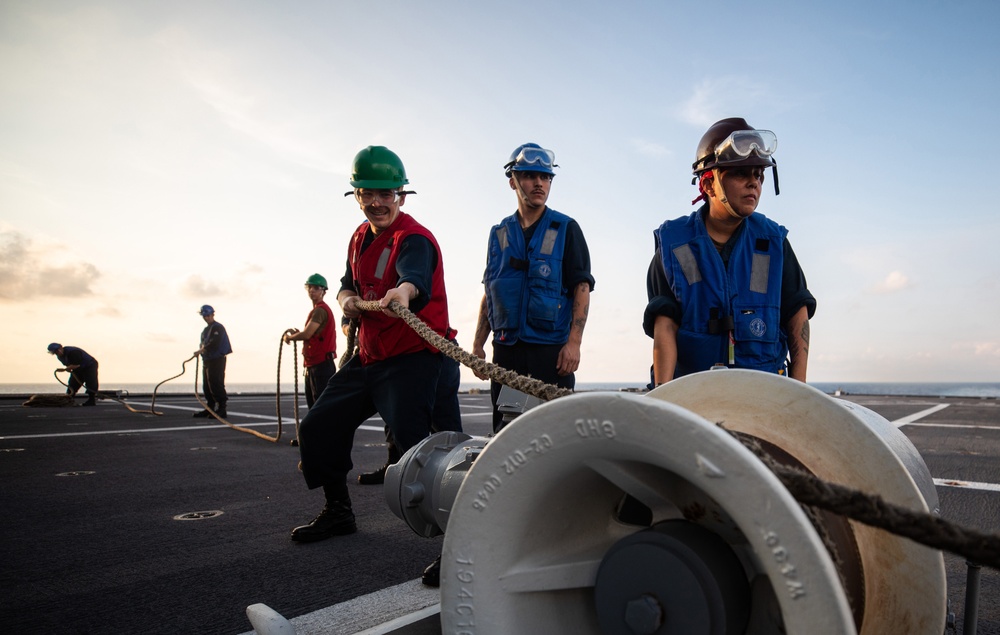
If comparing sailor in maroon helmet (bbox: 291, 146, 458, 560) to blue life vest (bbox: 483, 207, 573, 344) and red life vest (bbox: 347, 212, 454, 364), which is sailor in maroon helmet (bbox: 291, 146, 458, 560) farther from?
blue life vest (bbox: 483, 207, 573, 344)

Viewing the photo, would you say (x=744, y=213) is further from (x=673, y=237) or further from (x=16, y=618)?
(x=16, y=618)

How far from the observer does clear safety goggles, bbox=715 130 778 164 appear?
262 centimetres

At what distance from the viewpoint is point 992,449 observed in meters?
7.66

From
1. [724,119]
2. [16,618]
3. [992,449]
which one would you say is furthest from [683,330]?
[992,449]

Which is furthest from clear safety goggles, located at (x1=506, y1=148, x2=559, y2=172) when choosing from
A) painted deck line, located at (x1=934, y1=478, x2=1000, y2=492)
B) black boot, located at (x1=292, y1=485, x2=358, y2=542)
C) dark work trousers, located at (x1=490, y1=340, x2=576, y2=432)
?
painted deck line, located at (x1=934, y1=478, x2=1000, y2=492)

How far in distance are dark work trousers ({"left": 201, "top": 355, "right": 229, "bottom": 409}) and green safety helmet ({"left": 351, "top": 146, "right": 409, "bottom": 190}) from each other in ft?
31.2

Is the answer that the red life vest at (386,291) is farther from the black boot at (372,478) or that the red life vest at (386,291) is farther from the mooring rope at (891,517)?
the mooring rope at (891,517)

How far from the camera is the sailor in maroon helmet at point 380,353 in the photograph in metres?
3.38

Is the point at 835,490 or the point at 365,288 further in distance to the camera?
the point at 365,288

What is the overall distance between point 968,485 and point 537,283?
4044mm

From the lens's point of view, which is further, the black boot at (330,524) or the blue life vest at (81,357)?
the blue life vest at (81,357)

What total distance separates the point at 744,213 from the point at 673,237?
0.31 meters

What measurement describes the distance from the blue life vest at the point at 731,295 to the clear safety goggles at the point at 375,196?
5.35ft

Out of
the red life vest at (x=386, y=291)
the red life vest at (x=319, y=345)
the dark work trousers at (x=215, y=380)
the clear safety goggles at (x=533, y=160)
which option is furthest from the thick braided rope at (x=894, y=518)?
the dark work trousers at (x=215, y=380)
